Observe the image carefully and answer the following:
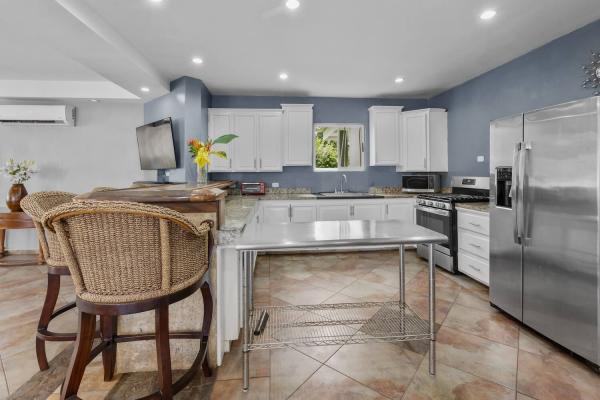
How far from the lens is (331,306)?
2.23 meters

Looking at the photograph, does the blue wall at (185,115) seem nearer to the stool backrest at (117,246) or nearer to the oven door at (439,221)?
the stool backrest at (117,246)

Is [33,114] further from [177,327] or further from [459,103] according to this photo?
[459,103]

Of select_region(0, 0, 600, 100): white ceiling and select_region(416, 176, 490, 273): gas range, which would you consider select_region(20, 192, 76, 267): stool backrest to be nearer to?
select_region(0, 0, 600, 100): white ceiling

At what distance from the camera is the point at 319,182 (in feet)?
17.1

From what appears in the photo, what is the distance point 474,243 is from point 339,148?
278 cm

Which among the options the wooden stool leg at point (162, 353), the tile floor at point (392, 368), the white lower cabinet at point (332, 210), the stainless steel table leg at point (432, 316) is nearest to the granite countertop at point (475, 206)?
the tile floor at point (392, 368)

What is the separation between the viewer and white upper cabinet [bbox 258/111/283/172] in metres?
4.68

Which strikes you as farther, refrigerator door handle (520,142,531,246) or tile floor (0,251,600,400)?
refrigerator door handle (520,142,531,246)

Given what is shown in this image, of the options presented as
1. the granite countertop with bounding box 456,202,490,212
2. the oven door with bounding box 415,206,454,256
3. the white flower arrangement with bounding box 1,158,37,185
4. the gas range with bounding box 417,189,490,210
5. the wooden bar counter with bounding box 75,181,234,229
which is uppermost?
the white flower arrangement with bounding box 1,158,37,185

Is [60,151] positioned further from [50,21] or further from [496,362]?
[496,362]

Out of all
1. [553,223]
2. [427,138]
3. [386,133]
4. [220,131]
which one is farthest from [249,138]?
[553,223]

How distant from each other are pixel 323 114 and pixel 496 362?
14.0ft

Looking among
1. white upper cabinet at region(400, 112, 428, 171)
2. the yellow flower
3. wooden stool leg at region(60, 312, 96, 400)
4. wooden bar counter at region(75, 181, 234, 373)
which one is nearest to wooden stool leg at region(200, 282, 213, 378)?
wooden bar counter at region(75, 181, 234, 373)

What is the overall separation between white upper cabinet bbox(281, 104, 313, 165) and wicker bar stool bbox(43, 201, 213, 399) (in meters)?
3.69
